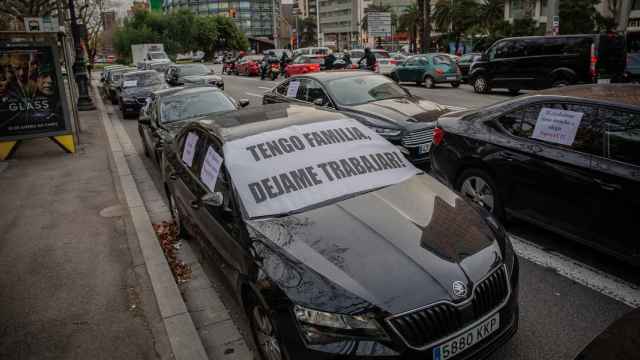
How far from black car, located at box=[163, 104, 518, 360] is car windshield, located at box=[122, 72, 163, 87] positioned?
15.3m

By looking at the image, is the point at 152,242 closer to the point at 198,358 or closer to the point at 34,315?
the point at 34,315

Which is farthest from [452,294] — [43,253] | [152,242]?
[43,253]

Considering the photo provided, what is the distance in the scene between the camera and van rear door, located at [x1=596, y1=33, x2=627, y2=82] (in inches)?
583

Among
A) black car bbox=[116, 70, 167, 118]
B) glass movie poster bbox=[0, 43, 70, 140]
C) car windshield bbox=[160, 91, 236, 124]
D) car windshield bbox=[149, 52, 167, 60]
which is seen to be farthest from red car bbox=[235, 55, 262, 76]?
car windshield bbox=[160, 91, 236, 124]

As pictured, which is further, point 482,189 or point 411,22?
point 411,22

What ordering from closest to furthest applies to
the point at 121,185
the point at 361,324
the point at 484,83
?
the point at 361,324, the point at 121,185, the point at 484,83

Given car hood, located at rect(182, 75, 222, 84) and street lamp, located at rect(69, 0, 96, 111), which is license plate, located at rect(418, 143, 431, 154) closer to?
car hood, located at rect(182, 75, 222, 84)

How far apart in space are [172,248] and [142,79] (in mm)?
14708

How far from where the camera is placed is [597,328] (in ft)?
11.9

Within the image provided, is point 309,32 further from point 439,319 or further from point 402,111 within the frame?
point 439,319

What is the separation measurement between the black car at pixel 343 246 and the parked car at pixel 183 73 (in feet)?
61.3

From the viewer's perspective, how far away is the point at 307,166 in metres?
3.91

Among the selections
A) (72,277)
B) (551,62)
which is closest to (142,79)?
(551,62)

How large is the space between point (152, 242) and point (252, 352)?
2.68 metres
